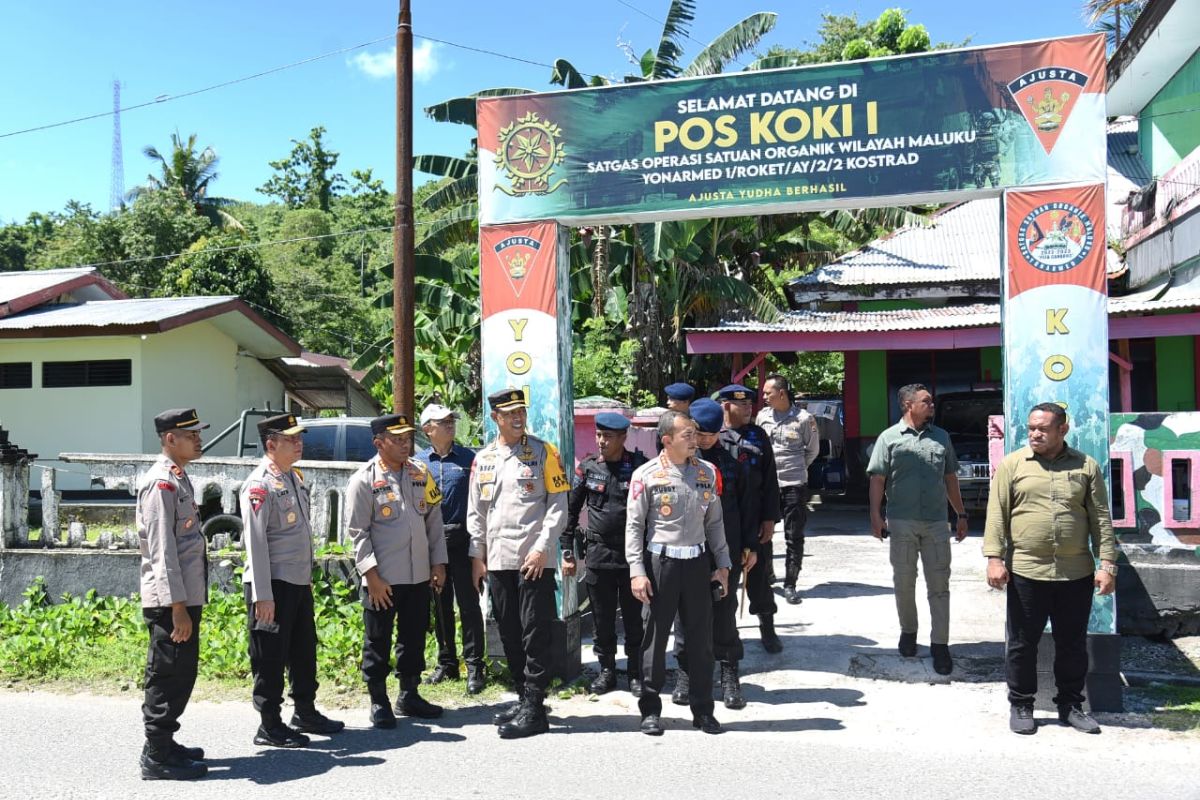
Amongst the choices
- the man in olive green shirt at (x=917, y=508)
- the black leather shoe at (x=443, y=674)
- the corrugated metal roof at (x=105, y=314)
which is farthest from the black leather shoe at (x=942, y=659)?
the corrugated metal roof at (x=105, y=314)

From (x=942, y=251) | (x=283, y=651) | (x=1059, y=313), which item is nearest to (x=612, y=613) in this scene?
(x=283, y=651)

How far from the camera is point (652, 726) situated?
17.7ft

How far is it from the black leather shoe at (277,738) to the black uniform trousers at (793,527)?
4354mm

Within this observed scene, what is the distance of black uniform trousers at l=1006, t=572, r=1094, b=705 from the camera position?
17.7ft

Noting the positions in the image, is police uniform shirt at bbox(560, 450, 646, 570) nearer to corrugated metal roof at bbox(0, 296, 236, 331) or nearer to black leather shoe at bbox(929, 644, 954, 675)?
black leather shoe at bbox(929, 644, 954, 675)

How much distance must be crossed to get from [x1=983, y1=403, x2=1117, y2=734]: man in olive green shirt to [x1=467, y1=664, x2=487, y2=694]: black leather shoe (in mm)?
3122

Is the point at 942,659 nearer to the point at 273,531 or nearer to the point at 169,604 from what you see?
the point at 273,531

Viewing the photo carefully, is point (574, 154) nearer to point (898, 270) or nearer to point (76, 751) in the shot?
point (76, 751)

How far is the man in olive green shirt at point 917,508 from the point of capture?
644 centimetres

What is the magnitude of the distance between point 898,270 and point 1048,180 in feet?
37.2

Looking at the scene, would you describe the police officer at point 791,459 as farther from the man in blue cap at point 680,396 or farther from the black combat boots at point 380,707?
the black combat boots at point 380,707

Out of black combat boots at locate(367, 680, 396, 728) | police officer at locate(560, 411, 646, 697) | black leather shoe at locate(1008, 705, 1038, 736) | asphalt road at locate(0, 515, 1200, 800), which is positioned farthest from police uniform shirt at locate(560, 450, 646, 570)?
black leather shoe at locate(1008, 705, 1038, 736)

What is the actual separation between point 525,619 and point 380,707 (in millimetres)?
959

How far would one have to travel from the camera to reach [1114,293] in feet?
52.5
